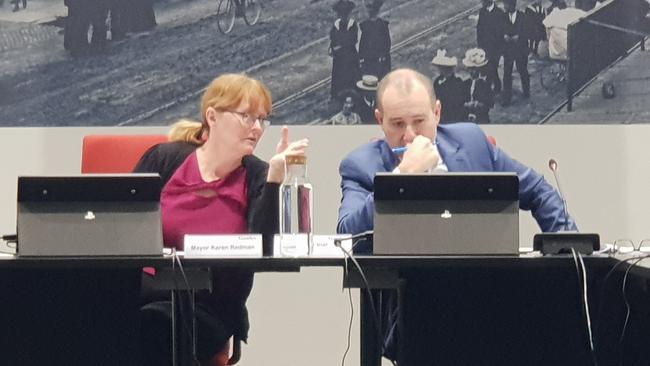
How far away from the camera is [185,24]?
3799 mm

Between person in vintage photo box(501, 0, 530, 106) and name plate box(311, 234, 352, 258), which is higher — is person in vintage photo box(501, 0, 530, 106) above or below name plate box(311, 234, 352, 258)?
above

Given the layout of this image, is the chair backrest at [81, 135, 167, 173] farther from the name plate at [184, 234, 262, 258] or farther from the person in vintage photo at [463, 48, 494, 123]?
the person in vintage photo at [463, 48, 494, 123]

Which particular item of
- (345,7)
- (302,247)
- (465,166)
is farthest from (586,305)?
(345,7)

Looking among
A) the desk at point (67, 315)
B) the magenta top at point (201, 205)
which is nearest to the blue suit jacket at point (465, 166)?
the magenta top at point (201, 205)

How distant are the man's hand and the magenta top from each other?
562mm

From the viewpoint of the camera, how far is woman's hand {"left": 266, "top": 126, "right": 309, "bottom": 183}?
232cm

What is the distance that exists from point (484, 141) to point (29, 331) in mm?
1301

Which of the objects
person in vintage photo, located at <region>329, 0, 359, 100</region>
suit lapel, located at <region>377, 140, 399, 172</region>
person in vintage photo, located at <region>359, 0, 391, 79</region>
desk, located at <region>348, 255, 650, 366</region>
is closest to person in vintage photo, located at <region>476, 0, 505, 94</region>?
person in vintage photo, located at <region>359, 0, 391, 79</region>

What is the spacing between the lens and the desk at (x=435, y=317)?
216 cm

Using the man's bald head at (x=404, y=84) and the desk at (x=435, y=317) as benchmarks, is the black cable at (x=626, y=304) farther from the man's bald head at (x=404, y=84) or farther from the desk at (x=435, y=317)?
the man's bald head at (x=404, y=84)

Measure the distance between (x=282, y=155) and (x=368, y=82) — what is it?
4.66ft

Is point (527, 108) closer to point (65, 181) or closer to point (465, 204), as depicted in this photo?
point (465, 204)

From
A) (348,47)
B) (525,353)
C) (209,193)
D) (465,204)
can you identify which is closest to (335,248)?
(465,204)

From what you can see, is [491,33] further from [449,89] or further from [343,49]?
[343,49]
